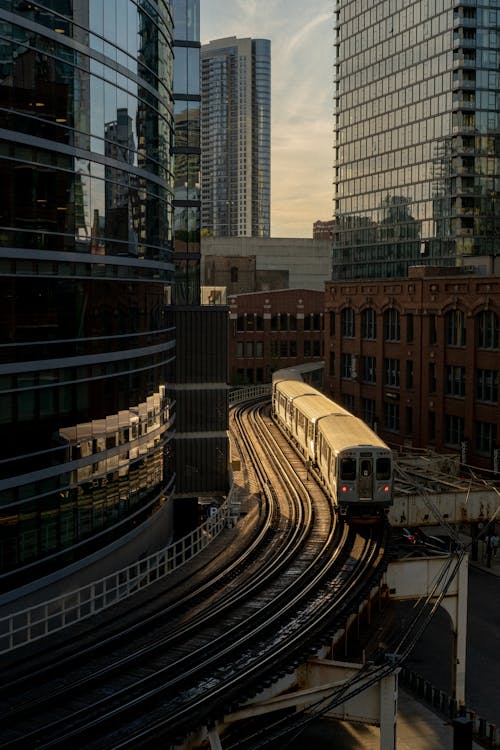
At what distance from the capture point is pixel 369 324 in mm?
72938

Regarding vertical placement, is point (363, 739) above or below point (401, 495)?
below

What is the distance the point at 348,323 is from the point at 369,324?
12.8 ft

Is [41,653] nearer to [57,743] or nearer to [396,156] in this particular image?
[57,743]

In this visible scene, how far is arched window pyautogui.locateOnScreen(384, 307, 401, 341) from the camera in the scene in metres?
68.3

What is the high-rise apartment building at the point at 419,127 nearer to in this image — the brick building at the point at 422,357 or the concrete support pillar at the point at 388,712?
the brick building at the point at 422,357

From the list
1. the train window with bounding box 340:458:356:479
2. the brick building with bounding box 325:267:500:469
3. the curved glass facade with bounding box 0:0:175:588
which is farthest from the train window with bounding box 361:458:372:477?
the brick building with bounding box 325:267:500:469

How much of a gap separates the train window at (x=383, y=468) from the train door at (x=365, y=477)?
12.4 inches

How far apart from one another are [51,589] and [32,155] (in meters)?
12.3

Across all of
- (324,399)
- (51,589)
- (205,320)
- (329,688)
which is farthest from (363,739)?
(324,399)

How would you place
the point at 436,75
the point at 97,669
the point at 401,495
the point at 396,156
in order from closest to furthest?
the point at 97,669 < the point at 401,495 < the point at 436,75 < the point at 396,156

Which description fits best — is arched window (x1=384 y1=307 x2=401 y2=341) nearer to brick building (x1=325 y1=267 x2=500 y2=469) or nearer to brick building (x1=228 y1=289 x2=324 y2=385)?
brick building (x1=325 y1=267 x2=500 y2=469)

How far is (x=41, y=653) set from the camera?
22047mm

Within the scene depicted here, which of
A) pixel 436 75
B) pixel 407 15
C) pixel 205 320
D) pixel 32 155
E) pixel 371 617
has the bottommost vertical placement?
pixel 371 617

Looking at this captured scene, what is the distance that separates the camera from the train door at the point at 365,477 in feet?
114
